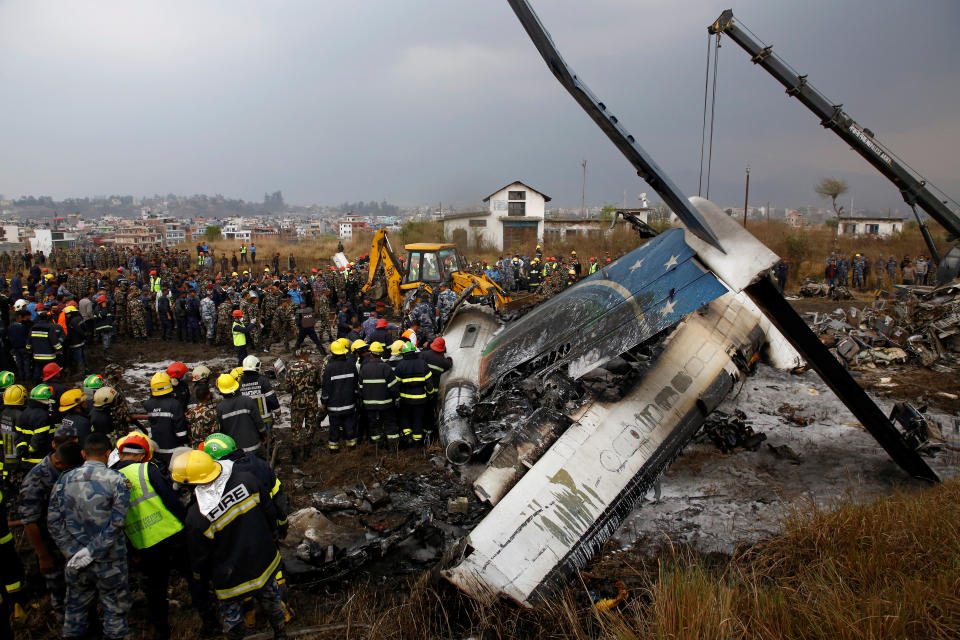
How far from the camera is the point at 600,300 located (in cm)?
631

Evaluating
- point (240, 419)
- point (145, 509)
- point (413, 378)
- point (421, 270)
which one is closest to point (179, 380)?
point (240, 419)

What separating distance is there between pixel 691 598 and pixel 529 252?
1438 inches

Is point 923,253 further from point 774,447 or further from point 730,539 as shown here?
point 730,539

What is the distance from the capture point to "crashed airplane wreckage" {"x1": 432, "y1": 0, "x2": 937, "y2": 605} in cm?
478

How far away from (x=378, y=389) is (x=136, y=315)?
11916mm

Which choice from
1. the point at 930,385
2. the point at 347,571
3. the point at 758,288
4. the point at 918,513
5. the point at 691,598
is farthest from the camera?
the point at 930,385

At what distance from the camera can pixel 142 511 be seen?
4352 millimetres

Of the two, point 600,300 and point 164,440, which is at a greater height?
point 600,300

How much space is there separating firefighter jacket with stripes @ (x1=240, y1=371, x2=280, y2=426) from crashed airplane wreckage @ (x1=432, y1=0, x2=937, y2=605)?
9.37 ft

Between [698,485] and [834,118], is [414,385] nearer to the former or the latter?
[698,485]

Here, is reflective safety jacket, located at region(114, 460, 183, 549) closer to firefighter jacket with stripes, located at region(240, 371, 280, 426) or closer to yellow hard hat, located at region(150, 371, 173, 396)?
yellow hard hat, located at region(150, 371, 173, 396)

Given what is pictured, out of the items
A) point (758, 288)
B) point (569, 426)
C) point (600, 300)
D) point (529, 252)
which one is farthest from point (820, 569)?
point (529, 252)

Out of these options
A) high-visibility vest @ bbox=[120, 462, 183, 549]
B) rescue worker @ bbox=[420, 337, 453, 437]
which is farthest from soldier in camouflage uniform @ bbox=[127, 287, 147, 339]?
high-visibility vest @ bbox=[120, 462, 183, 549]

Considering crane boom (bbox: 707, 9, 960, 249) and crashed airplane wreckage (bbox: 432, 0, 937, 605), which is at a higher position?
crane boom (bbox: 707, 9, 960, 249)
